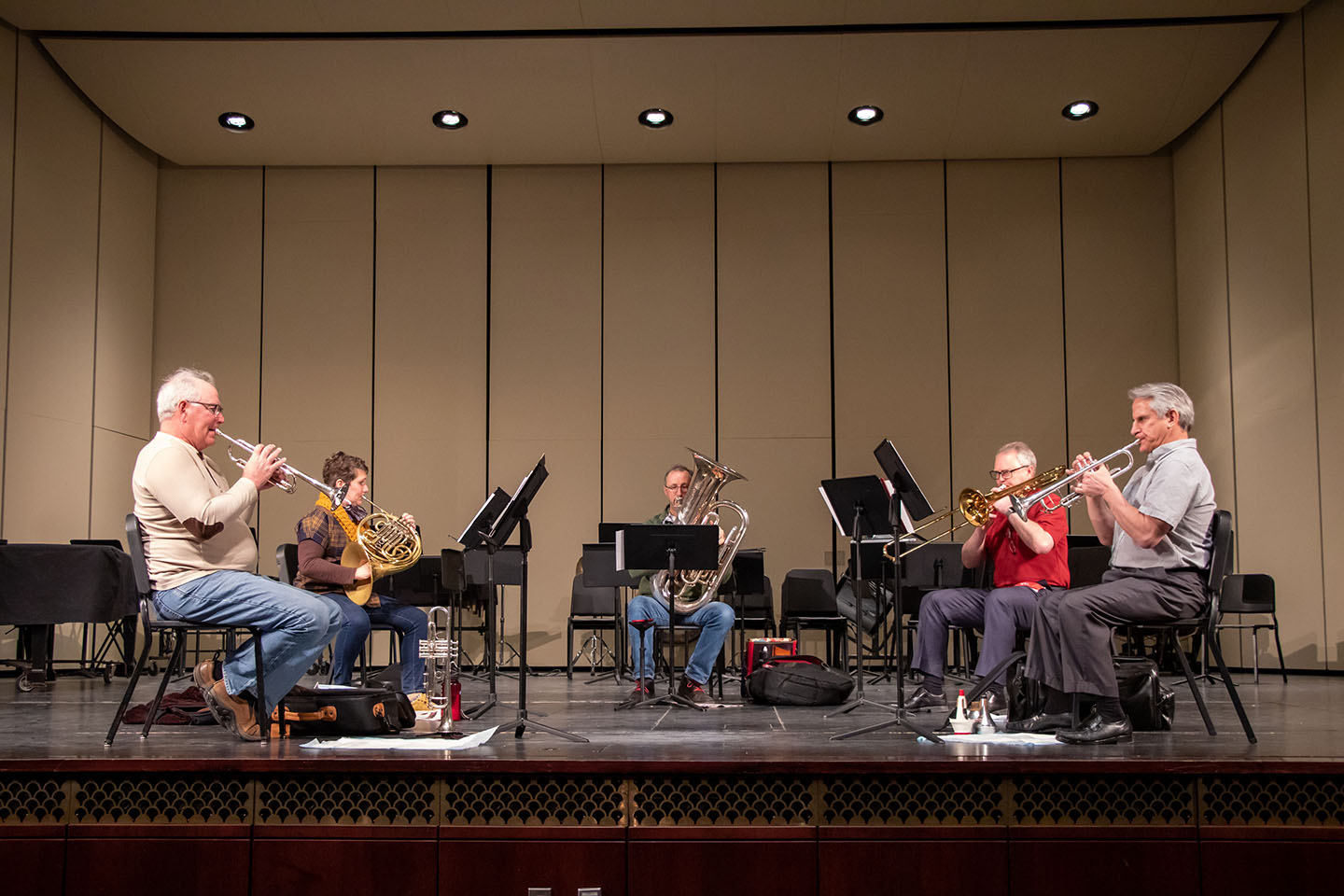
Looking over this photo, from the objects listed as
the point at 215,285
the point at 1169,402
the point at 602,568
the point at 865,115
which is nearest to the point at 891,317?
the point at 865,115

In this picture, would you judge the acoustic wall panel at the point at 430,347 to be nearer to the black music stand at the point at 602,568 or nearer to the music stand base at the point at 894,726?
the black music stand at the point at 602,568

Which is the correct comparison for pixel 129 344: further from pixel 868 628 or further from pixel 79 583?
pixel 868 628

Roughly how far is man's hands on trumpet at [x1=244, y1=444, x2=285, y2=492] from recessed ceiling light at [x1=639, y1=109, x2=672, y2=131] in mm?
4841

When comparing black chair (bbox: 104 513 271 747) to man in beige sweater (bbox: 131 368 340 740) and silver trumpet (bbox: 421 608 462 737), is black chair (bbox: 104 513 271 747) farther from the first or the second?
silver trumpet (bbox: 421 608 462 737)

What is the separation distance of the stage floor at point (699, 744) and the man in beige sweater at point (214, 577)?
0.20m

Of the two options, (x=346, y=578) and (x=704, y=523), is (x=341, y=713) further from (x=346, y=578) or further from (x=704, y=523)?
(x=704, y=523)

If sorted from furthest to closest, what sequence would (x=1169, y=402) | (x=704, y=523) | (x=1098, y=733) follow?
1. (x=704, y=523)
2. (x=1169, y=402)
3. (x=1098, y=733)

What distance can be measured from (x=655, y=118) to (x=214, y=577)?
531cm

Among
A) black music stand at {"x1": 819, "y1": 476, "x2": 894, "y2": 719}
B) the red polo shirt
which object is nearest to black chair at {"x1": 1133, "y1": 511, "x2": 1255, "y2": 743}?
the red polo shirt

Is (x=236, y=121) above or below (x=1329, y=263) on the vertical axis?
above

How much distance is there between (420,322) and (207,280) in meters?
1.78

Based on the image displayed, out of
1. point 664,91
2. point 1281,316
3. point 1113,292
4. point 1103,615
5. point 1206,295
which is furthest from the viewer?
point 1113,292

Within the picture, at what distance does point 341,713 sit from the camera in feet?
12.5

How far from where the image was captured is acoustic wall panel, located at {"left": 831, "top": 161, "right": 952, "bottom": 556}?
27.7 ft
